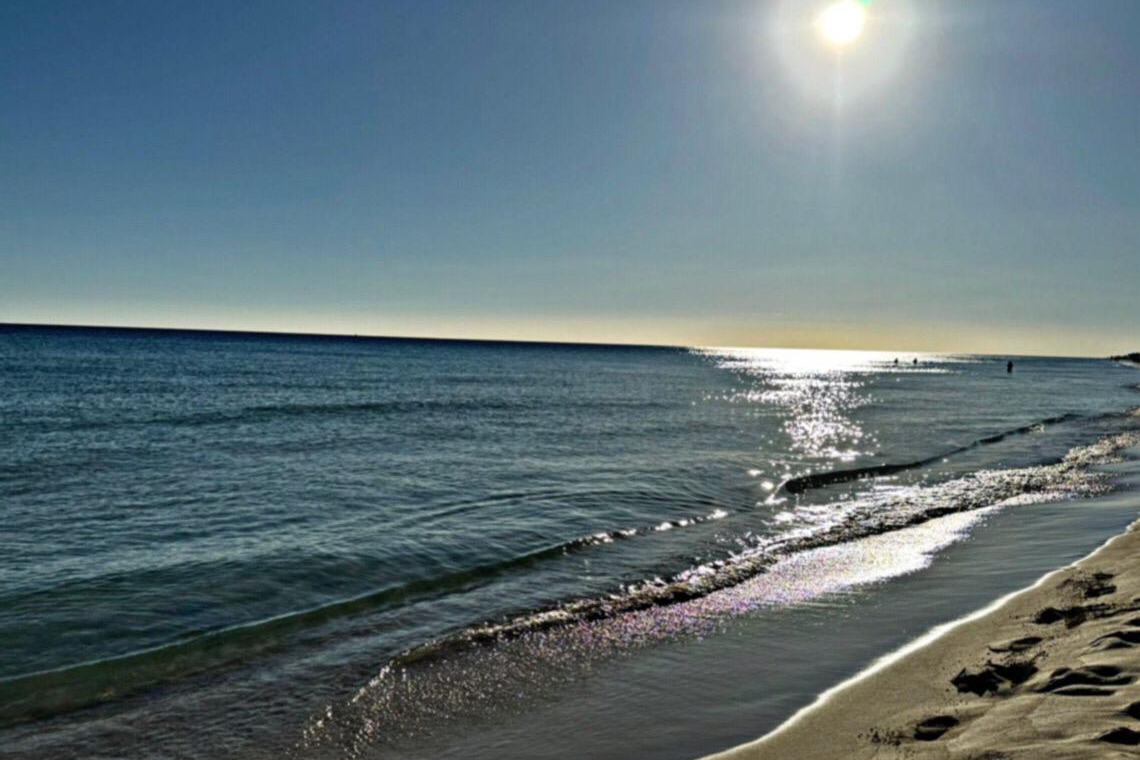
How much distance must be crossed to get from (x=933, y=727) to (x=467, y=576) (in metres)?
7.63

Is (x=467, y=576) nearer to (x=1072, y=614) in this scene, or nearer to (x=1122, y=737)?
(x=1072, y=614)

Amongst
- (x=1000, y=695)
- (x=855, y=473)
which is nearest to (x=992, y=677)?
(x=1000, y=695)

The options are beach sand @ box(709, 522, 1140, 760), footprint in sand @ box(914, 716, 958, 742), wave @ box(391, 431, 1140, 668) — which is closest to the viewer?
beach sand @ box(709, 522, 1140, 760)

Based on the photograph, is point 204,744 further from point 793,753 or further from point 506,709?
point 793,753

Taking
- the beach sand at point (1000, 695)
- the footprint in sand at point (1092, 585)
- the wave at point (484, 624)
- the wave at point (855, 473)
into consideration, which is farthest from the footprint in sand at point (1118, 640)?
the wave at point (855, 473)

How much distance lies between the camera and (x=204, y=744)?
21.4ft

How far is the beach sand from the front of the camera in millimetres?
4867

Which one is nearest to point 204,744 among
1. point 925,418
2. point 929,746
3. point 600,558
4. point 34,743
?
point 34,743

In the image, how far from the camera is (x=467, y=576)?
11.6 m

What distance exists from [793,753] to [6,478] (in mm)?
20594

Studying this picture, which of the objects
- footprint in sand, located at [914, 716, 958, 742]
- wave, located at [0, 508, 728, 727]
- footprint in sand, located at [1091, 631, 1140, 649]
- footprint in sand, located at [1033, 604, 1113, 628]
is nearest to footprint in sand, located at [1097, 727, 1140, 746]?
footprint in sand, located at [914, 716, 958, 742]

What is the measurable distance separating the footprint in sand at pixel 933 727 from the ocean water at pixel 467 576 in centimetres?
130

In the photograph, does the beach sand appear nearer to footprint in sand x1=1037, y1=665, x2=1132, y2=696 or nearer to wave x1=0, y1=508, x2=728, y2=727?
footprint in sand x1=1037, y1=665, x2=1132, y2=696

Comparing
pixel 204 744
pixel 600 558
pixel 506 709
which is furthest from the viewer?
pixel 600 558
